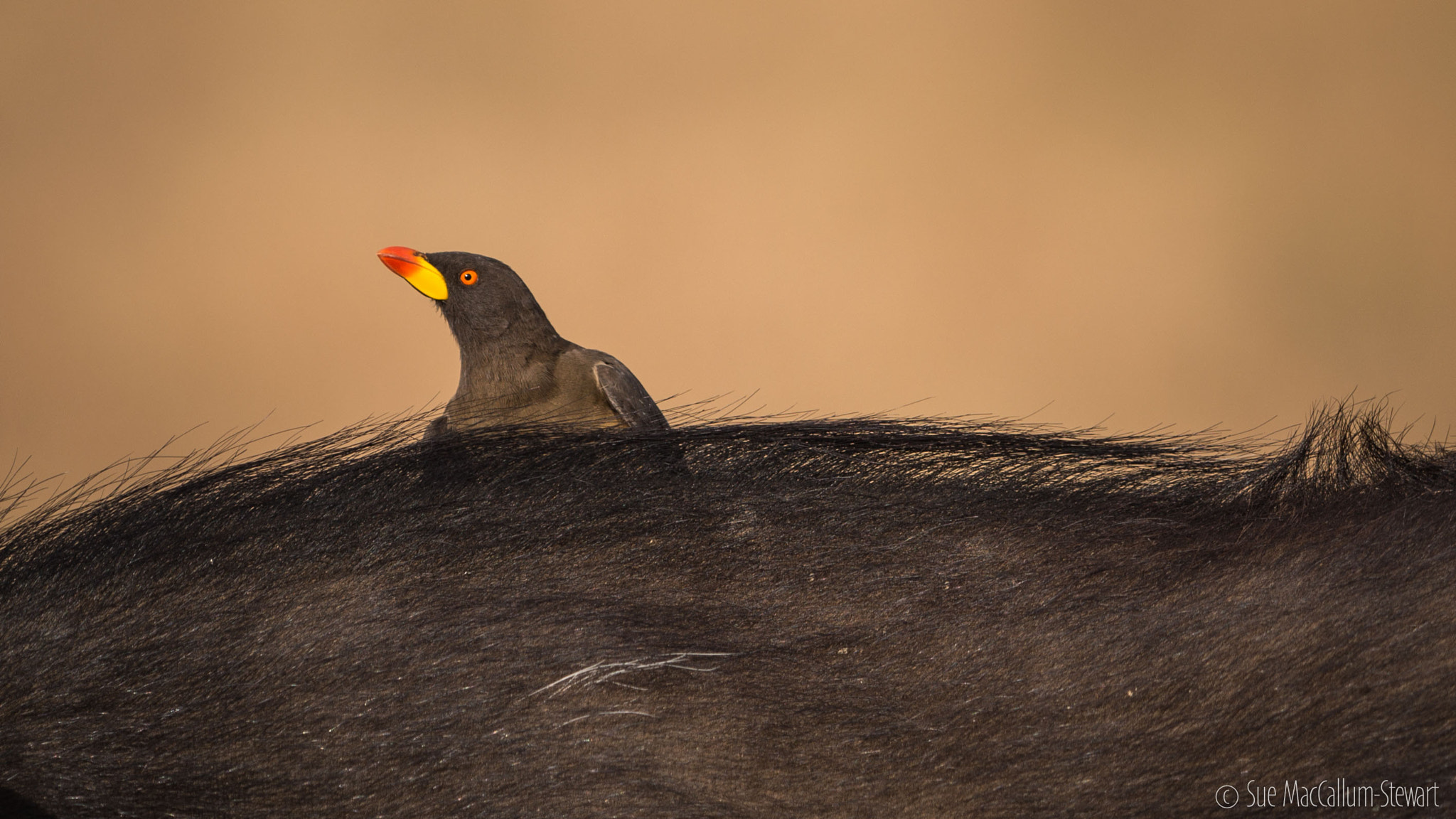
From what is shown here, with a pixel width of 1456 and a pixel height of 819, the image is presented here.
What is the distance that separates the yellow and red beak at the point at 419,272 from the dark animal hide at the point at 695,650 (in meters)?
0.54

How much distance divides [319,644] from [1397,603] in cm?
41

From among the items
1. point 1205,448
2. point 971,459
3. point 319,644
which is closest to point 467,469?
point 319,644

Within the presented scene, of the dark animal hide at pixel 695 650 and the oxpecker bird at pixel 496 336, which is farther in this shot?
the oxpecker bird at pixel 496 336

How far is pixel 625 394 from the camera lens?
3.51ft

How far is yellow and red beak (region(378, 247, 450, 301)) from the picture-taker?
3.34ft

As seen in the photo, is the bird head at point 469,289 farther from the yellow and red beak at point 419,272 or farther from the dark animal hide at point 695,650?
the dark animal hide at point 695,650

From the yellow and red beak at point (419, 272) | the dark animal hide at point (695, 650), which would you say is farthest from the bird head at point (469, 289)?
the dark animal hide at point (695, 650)

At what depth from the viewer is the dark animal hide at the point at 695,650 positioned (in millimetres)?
427

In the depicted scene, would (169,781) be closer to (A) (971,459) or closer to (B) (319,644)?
(B) (319,644)

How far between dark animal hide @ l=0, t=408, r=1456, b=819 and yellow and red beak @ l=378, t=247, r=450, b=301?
21.1 inches

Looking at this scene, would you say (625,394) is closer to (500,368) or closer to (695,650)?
Result: (500,368)

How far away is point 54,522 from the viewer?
492 millimetres

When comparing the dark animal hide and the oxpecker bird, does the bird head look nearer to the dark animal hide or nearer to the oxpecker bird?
the oxpecker bird

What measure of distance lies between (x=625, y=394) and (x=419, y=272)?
21 centimetres
